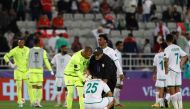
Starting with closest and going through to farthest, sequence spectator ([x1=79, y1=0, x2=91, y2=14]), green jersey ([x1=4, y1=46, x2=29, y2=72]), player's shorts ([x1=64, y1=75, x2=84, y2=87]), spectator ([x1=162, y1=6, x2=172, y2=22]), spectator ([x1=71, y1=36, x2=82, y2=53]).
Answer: player's shorts ([x1=64, y1=75, x2=84, y2=87]) → green jersey ([x1=4, y1=46, x2=29, y2=72]) → spectator ([x1=71, y1=36, x2=82, y2=53]) → spectator ([x1=79, y1=0, x2=91, y2=14]) → spectator ([x1=162, y1=6, x2=172, y2=22])

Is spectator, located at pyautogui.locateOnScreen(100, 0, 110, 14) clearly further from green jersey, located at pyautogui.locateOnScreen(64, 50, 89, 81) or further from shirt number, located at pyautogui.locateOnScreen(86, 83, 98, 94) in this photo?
shirt number, located at pyautogui.locateOnScreen(86, 83, 98, 94)

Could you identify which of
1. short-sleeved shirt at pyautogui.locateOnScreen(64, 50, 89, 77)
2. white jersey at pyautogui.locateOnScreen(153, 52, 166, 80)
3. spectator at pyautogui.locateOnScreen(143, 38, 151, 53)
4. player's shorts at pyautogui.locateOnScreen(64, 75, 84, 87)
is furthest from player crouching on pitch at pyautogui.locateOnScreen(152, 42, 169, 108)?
spectator at pyautogui.locateOnScreen(143, 38, 151, 53)

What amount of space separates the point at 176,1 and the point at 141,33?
3.54m

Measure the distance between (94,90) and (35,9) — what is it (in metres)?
20.8

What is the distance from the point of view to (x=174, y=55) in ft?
89.1

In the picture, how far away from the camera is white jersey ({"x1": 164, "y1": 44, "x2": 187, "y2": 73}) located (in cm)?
2695

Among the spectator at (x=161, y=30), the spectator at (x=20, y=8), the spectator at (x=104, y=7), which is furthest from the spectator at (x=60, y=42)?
the spectator at (x=161, y=30)

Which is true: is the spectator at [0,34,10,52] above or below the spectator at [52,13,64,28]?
below

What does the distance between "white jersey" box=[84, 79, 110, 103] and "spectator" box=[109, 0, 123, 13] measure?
23.1 m

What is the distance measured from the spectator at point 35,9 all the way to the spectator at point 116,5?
14.8ft

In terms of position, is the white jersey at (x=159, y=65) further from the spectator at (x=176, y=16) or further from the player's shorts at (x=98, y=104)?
the spectator at (x=176, y=16)

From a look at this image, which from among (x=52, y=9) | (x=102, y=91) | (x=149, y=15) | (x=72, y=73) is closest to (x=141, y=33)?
(x=149, y=15)

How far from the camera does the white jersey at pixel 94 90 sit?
820 inches

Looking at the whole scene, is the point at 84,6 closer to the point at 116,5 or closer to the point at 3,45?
the point at 116,5
